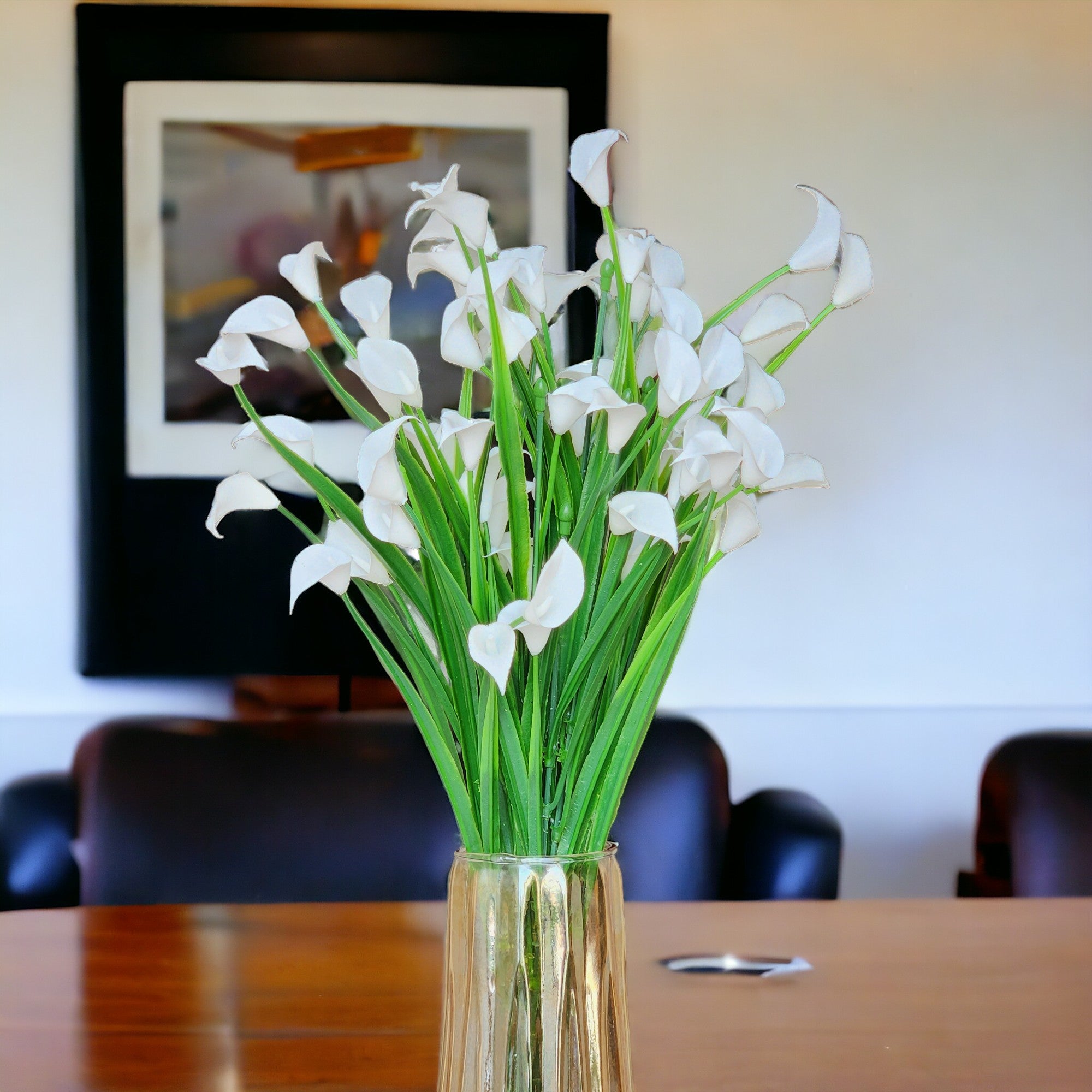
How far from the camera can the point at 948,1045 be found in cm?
84

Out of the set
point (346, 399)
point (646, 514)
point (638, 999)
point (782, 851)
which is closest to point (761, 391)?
point (646, 514)

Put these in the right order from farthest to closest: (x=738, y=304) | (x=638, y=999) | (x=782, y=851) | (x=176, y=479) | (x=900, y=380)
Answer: (x=900, y=380), (x=176, y=479), (x=782, y=851), (x=638, y=999), (x=738, y=304)

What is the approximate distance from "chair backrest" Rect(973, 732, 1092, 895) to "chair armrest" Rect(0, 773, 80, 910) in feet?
4.43

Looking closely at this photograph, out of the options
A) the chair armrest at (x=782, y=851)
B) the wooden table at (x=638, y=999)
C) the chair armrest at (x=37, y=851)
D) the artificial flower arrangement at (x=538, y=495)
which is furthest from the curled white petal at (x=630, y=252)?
the chair armrest at (x=37, y=851)

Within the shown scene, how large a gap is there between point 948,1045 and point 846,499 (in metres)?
1.57

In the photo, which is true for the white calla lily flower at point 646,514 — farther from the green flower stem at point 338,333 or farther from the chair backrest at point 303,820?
the chair backrest at point 303,820

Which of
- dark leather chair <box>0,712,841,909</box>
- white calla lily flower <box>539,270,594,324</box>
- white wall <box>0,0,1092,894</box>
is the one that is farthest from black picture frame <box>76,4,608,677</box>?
white calla lily flower <box>539,270,594,324</box>

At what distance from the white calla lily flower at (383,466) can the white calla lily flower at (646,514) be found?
0.32 feet

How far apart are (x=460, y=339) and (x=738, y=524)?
6.9 inches

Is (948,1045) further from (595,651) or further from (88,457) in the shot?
(88,457)

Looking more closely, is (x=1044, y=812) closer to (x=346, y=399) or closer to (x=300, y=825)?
(x=300, y=825)

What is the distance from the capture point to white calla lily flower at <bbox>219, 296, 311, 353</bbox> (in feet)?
1.88

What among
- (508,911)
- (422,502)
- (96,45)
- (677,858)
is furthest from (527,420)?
(96,45)

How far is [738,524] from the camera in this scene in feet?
2.00
